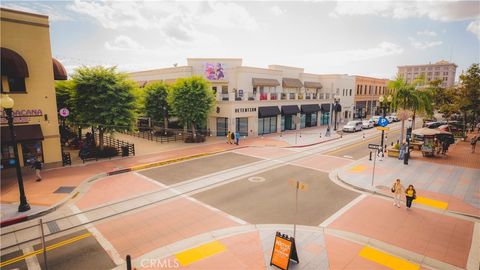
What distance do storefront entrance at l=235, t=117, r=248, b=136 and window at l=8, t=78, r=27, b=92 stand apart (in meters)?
21.2

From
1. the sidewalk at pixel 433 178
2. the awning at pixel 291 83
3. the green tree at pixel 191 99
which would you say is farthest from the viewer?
the awning at pixel 291 83

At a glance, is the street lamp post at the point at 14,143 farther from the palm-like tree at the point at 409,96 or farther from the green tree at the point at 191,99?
the palm-like tree at the point at 409,96

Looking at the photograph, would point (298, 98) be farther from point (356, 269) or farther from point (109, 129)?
point (356, 269)

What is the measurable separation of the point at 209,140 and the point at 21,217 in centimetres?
2106

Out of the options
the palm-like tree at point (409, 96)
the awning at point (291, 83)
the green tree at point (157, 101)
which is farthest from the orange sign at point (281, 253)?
the awning at point (291, 83)

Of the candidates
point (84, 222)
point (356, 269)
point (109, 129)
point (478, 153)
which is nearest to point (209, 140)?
point (109, 129)

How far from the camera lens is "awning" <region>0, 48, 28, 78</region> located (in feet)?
53.3

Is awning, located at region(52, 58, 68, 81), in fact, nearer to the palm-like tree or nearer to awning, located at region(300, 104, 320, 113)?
the palm-like tree

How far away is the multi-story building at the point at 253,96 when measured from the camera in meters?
32.7

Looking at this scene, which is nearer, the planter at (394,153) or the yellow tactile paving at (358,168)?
the yellow tactile paving at (358,168)

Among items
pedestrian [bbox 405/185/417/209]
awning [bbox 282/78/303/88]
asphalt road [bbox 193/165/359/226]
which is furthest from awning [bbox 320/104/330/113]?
pedestrian [bbox 405/185/417/209]

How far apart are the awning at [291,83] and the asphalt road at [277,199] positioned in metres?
Answer: 24.9

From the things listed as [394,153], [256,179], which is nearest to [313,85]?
[394,153]

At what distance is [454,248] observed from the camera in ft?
30.2
